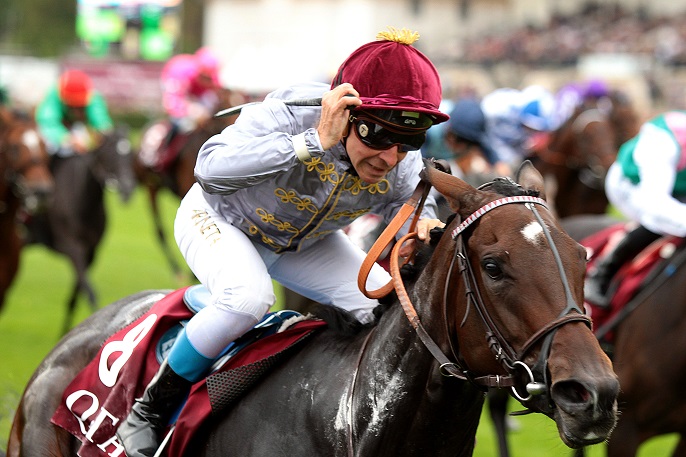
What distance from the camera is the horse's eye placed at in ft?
8.45

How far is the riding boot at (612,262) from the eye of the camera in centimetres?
577

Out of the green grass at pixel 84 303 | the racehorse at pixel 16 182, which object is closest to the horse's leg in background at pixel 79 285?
the green grass at pixel 84 303

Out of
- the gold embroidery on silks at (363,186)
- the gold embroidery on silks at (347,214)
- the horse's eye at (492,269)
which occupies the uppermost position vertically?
the horse's eye at (492,269)

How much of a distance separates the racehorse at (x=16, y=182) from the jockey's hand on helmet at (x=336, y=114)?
17.9 feet

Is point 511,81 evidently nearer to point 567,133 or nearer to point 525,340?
point 567,133

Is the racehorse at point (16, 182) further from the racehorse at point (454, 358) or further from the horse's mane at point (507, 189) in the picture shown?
the horse's mane at point (507, 189)

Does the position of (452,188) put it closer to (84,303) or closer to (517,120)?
(84,303)

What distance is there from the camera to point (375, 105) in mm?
2959

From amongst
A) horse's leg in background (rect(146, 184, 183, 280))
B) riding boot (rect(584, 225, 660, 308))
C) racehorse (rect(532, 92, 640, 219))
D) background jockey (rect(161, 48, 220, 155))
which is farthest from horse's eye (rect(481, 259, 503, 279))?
background jockey (rect(161, 48, 220, 155))

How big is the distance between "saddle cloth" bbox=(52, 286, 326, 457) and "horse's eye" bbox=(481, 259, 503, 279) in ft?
2.87

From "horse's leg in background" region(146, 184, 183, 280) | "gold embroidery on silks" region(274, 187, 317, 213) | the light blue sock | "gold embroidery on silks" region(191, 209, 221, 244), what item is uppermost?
"gold embroidery on silks" region(274, 187, 317, 213)

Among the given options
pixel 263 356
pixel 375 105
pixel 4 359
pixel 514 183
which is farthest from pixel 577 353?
pixel 4 359

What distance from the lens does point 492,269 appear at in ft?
8.47

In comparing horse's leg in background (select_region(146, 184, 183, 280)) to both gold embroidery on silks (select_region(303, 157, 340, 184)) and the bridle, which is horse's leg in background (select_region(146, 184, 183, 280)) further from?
the bridle
